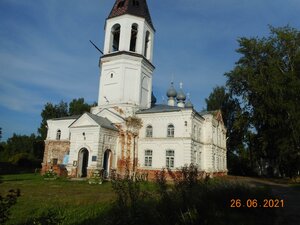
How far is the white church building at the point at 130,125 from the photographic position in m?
26.1

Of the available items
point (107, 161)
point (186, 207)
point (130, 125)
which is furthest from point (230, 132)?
point (186, 207)

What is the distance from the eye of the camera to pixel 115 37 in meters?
31.5

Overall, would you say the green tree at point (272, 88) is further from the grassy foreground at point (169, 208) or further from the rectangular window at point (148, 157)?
the grassy foreground at point (169, 208)

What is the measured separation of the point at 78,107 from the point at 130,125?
27641mm

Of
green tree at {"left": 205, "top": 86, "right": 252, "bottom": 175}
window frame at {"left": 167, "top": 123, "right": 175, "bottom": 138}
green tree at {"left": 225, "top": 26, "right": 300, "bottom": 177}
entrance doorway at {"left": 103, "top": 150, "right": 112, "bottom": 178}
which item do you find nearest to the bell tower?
window frame at {"left": 167, "top": 123, "right": 175, "bottom": 138}

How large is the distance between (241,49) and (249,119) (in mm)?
7796

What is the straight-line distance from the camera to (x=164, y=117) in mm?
27734

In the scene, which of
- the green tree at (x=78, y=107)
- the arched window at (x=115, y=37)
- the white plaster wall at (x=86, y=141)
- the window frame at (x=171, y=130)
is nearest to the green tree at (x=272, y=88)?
the window frame at (x=171, y=130)

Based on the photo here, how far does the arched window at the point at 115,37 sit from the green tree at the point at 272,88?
41.9 ft

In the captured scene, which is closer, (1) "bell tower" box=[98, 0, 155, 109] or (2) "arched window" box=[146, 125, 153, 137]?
(2) "arched window" box=[146, 125, 153, 137]

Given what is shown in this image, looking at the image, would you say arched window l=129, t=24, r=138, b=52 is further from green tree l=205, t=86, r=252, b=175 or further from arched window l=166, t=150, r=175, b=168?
green tree l=205, t=86, r=252, b=175

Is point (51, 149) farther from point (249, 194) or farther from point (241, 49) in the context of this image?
point (249, 194)

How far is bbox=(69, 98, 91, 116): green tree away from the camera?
52.4 metres

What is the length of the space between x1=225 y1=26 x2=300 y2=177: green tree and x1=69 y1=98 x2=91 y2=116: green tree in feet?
96.2
